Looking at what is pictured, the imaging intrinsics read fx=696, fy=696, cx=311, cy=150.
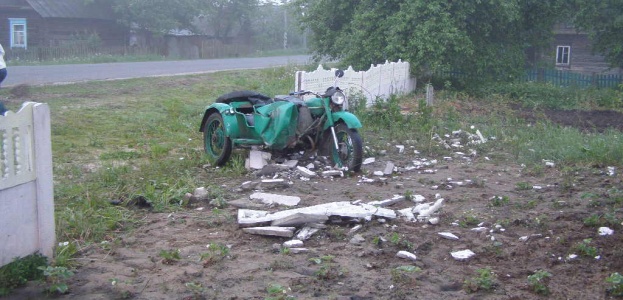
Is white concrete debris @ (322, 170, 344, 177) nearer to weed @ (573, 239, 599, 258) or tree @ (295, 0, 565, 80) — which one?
weed @ (573, 239, 599, 258)

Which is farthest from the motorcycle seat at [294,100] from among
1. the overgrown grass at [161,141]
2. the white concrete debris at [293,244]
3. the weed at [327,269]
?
the weed at [327,269]

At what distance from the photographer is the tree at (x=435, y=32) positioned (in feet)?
65.0

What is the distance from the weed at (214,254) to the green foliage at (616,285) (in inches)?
110

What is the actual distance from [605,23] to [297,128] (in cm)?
1777

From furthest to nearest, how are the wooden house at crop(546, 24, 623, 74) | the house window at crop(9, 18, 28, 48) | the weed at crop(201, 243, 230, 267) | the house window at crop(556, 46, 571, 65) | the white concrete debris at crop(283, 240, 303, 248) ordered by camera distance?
the house window at crop(9, 18, 28, 48)
the house window at crop(556, 46, 571, 65)
the wooden house at crop(546, 24, 623, 74)
the white concrete debris at crop(283, 240, 303, 248)
the weed at crop(201, 243, 230, 267)

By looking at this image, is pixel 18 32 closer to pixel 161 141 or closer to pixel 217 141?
pixel 161 141

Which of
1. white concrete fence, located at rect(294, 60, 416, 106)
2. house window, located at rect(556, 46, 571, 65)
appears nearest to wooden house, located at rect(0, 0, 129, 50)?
house window, located at rect(556, 46, 571, 65)

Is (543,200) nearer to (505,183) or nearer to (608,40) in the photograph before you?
(505,183)

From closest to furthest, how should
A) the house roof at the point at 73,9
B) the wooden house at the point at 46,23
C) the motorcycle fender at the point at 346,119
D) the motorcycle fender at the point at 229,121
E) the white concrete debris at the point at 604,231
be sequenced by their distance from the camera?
the white concrete debris at the point at 604,231 < the motorcycle fender at the point at 346,119 < the motorcycle fender at the point at 229,121 < the wooden house at the point at 46,23 < the house roof at the point at 73,9

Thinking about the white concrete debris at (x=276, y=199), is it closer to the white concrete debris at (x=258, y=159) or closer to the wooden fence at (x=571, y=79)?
A: the white concrete debris at (x=258, y=159)

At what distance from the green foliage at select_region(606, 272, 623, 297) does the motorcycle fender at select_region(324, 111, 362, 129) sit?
188 inches

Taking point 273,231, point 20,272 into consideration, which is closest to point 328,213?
point 273,231

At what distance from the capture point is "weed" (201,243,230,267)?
5332mm

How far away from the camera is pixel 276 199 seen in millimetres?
7359
